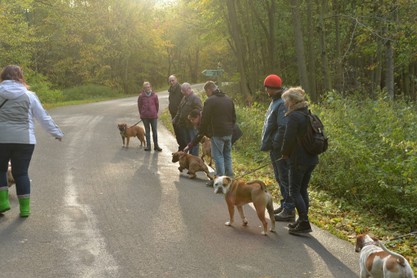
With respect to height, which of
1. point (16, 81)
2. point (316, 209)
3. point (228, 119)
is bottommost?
point (316, 209)

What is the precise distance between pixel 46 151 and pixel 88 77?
1380 inches

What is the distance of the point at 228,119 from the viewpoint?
9.21 meters

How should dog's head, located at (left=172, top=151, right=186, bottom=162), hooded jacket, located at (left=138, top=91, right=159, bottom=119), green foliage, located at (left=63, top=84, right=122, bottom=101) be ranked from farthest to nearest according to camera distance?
green foliage, located at (left=63, top=84, right=122, bottom=101) → hooded jacket, located at (left=138, top=91, right=159, bottom=119) → dog's head, located at (left=172, top=151, right=186, bottom=162)

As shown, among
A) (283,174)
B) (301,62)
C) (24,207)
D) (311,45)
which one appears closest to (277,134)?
(283,174)

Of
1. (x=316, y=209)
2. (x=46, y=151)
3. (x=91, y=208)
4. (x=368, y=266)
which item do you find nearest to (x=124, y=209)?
(x=91, y=208)

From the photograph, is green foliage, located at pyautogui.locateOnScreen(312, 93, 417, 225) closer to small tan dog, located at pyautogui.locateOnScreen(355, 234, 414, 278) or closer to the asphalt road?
the asphalt road

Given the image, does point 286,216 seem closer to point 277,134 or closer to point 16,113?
point 277,134

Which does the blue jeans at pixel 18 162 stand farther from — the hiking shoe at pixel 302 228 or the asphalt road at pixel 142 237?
the hiking shoe at pixel 302 228

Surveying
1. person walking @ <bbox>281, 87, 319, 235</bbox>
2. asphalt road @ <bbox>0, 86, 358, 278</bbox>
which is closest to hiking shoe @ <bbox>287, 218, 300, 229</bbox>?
person walking @ <bbox>281, 87, 319, 235</bbox>

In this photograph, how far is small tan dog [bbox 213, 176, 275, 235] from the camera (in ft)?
21.4

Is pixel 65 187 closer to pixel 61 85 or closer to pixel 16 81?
pixel 16 81

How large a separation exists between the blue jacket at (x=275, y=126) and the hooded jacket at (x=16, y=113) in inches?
139

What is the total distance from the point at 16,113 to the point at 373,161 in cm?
624

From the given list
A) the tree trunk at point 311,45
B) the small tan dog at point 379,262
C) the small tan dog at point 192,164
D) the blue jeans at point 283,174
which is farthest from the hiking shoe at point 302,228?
the tree trunk at point 311,45
